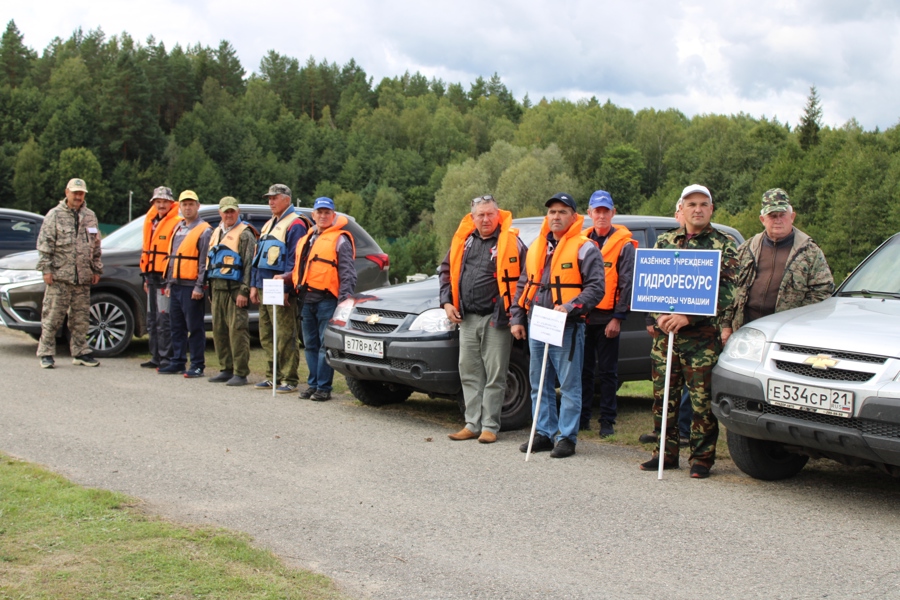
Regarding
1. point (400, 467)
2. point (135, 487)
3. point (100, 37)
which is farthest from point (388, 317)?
point (100, 37)

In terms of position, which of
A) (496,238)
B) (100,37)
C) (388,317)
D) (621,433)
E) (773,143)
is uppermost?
(100,37)

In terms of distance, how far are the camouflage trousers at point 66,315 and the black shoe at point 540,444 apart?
21.1ft

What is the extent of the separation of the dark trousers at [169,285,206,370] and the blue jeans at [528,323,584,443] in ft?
16.0

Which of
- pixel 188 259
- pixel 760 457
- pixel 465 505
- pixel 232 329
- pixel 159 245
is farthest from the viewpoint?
pixel 159 245

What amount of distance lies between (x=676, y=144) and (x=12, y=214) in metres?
91.7

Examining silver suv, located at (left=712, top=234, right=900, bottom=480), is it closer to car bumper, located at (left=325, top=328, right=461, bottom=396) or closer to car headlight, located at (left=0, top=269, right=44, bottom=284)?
car bumper, located at (left=325, top=328, right=461, bottom=396)

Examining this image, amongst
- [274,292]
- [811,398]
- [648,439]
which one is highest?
[274,292]

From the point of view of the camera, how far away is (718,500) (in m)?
5.68

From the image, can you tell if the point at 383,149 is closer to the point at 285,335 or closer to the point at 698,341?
the point at 285,335

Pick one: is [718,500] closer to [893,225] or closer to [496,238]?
[496,238]

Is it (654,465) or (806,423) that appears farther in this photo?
(654,465)

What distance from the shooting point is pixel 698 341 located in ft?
20.8

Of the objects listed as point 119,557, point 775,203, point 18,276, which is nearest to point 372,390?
point 775,203

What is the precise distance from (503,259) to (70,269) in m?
6.07
